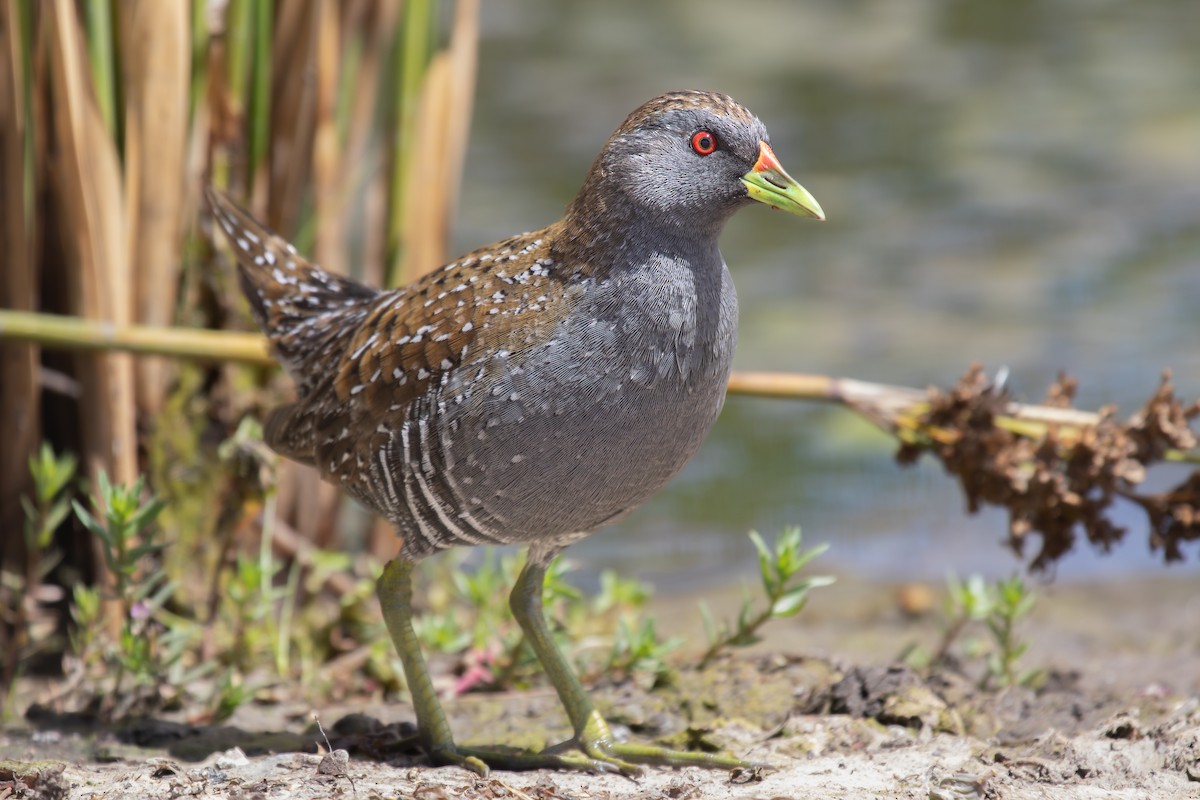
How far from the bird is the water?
103 inches

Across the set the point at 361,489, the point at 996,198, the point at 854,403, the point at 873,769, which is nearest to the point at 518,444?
the point at 361,489

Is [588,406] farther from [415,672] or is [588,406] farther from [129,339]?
[129,339]

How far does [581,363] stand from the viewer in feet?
11.1

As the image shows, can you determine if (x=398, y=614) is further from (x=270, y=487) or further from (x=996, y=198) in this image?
(x=996, y=198)

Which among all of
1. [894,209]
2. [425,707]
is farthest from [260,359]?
[894,209]

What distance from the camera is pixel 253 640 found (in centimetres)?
458

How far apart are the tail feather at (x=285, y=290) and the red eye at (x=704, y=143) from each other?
127 cm

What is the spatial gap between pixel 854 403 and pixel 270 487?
71.7 inches

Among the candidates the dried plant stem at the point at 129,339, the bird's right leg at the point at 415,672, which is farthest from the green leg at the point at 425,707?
the dried plant stem at the point at 129,339

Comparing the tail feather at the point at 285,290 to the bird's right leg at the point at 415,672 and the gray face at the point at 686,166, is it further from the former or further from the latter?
the gray face at the point at 686,166

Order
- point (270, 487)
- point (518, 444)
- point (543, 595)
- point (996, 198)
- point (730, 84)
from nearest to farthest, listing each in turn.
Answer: point (518, 444) → point (543, 595) → point (270, 487) → point (996, 198) → point (730, 84)

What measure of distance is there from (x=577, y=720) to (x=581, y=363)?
1062 millimetres

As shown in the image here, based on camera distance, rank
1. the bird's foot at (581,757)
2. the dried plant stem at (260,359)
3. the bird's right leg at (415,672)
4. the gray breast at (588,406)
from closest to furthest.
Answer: the gray breast at (588,406) < the bird's foot at (581,757) < the bird's right leg at (415,672) < the dried plant stem at (260,359)

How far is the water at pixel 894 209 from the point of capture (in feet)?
21.8
